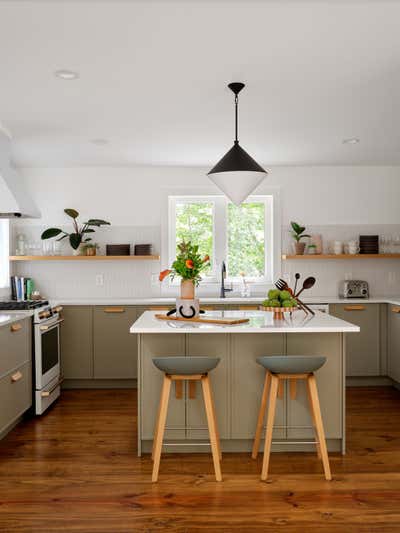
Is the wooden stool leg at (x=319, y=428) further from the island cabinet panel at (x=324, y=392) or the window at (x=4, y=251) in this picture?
the window at (x=4, y=251)

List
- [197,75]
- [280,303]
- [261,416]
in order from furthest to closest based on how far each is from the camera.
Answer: [280,303] → [261,416] → [197,75]

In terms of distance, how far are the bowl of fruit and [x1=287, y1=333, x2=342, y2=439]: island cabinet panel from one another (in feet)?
0.97

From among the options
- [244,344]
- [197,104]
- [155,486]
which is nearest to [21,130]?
[197,104]

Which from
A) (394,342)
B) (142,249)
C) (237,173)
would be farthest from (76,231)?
(394,342)

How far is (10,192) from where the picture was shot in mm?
4844

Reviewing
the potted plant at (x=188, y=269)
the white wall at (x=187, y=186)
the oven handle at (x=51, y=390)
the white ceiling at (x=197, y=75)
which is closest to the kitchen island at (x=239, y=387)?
the potted plant at (x=188, y=269)

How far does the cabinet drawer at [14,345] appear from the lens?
→ 3.92 metres

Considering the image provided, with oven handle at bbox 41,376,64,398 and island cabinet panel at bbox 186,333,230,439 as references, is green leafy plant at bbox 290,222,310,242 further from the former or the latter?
oven handle at bbox 41,376,64,398

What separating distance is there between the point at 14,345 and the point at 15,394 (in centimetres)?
38

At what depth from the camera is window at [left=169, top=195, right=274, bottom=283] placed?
244 inches

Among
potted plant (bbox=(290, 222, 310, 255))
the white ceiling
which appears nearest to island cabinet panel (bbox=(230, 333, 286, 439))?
the white ceiling

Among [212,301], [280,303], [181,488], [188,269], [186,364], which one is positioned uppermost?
[188,269]

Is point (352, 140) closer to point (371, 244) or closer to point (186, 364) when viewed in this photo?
point (371, 244)

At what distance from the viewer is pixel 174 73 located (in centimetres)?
319
